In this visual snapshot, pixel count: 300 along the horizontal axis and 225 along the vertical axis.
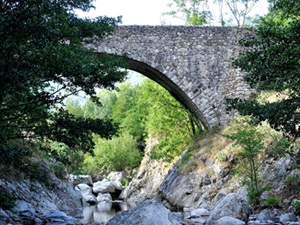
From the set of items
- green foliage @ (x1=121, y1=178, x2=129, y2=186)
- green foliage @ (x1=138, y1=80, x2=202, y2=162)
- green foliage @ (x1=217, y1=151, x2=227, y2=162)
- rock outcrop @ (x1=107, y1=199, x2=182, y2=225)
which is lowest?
green foliage @ (x1=121, y1=178, x2=129, y2=186)

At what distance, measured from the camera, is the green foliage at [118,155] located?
27172 millimetres

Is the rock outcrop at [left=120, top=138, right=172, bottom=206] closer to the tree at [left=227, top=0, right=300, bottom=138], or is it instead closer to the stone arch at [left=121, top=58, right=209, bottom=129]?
the stone arch at [left=121, top=58, right=209, bottom=129]

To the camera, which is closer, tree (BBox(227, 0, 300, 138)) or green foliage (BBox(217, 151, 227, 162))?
tree (BBox(227, 0, 300, 138))

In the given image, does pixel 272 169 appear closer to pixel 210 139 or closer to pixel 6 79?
pixel 210 139

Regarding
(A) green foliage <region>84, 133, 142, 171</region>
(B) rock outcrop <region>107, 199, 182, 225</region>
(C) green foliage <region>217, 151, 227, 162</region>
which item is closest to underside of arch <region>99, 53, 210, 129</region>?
(C) green foliage <region>217, 151, 227, 162</region>

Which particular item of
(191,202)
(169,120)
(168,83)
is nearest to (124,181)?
(169,120)

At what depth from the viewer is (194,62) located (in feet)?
44.2

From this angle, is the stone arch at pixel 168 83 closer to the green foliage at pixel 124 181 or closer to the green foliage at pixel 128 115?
the green foliage at pixel 128 115

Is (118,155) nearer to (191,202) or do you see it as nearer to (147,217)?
(191,202)

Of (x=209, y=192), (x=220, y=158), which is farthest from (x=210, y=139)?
(x=209, y=192)

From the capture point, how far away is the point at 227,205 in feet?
25.8

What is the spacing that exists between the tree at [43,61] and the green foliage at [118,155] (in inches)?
790

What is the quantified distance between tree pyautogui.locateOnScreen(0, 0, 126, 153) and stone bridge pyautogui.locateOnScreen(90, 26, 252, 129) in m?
5.82

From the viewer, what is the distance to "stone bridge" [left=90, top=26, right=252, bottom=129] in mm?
13023
